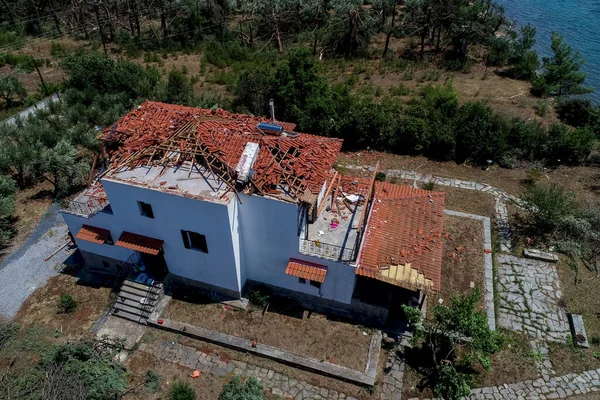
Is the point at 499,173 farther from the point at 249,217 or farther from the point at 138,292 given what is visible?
the point at 138,292

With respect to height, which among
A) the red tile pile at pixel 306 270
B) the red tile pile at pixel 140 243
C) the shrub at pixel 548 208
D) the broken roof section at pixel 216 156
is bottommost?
the shrub at pixel 548 208

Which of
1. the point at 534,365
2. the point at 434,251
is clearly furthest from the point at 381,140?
the point at 534,365

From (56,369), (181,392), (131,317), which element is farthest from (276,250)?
(56,369)

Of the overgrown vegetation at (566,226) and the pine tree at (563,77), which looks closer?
the overgrown vegetation at (566,226)

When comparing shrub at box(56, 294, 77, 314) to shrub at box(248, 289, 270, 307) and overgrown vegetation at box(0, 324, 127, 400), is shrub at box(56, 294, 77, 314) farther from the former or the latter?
shrub at box(248, 289, 270, 307)

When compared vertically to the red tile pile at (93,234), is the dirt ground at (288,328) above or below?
below

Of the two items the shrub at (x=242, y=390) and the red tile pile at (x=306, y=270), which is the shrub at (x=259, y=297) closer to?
the red tile pile at (x=306, y=270)

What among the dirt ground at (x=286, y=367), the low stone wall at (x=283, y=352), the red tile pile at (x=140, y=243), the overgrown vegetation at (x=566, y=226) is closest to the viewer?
the dirt ground at (x=286, y=367)

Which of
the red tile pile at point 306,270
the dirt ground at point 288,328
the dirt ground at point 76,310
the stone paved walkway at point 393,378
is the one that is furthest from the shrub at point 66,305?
the stone paved walkway at point 393,378
